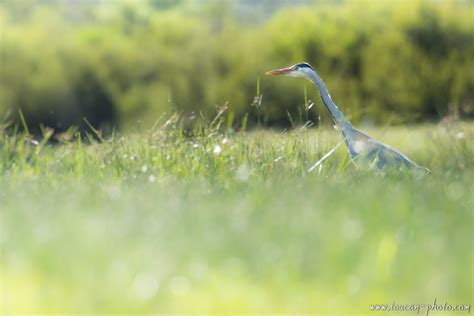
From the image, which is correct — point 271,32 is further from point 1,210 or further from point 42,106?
point 1,210

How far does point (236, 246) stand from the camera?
3.76 metres

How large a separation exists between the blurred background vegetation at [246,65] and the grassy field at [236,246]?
11.9 meters

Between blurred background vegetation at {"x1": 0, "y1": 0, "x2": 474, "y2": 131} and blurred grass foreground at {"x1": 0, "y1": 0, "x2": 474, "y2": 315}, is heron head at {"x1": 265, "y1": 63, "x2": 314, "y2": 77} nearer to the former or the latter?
blurred grass foreground at {"x1": 0, "y1": 0, "x2": 474, "y2": 315}

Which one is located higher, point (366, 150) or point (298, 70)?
point (298, 70)

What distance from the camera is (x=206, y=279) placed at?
3416mm

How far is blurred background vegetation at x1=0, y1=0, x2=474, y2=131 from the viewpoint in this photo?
57.7ft

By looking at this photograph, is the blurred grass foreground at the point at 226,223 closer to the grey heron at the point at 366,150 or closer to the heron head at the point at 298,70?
the grey heron at the point at 366,150

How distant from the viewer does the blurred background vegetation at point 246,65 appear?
17.6m

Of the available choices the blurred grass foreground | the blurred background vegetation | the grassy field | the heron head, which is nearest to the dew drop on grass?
the blurred grass foreground

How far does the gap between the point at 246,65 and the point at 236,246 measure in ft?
47.4

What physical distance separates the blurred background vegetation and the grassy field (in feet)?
39.1

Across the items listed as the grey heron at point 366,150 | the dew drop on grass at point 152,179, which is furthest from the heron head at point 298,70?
the dew drop on grass at point 152,179

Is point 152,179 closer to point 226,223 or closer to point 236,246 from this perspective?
point 226,223

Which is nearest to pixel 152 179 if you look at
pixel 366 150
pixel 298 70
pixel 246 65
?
pixel 366 150
